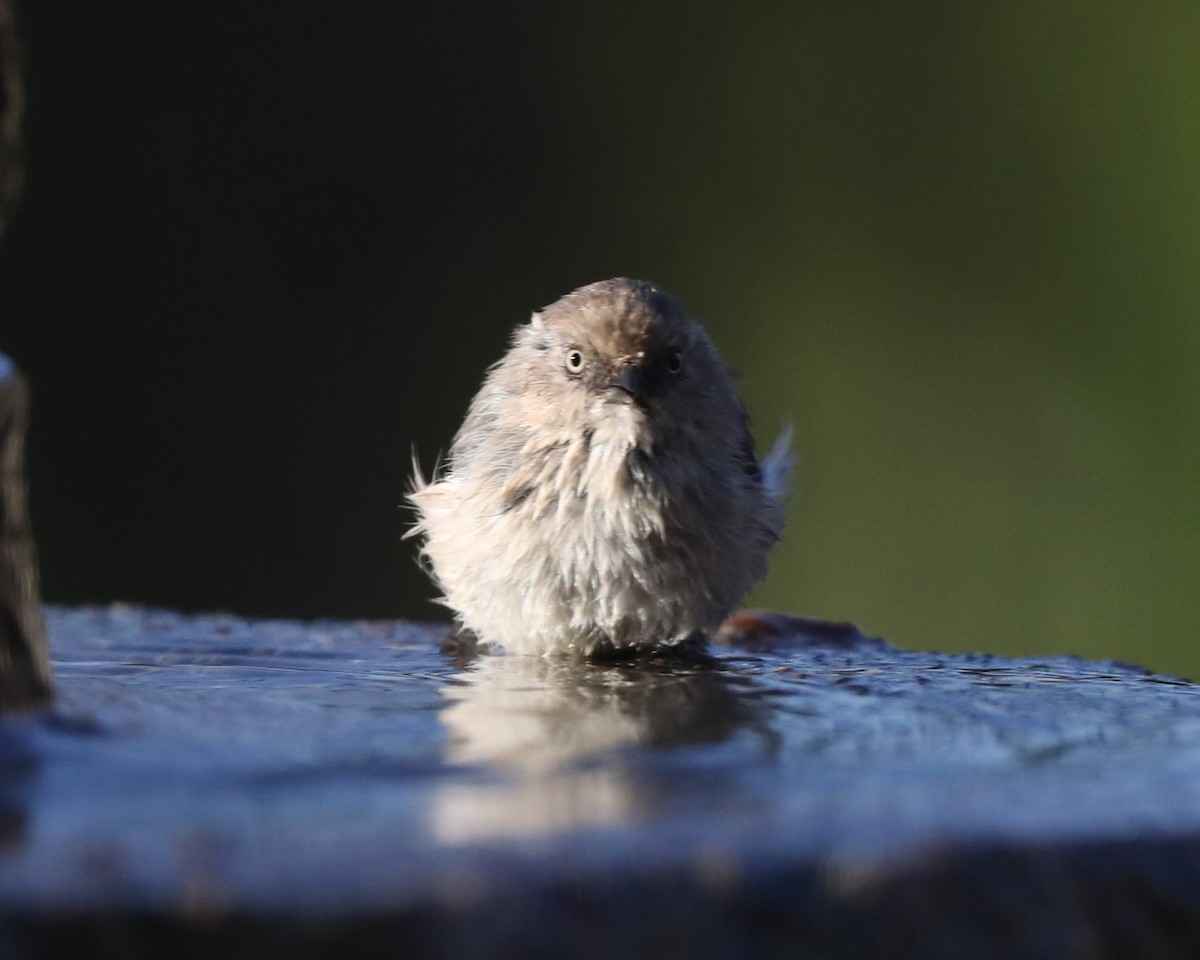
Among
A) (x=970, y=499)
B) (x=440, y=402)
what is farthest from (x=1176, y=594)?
(x=440, y=402)

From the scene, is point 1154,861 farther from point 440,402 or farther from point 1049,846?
point 440,402

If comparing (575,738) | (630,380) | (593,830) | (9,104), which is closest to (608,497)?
(630,380)

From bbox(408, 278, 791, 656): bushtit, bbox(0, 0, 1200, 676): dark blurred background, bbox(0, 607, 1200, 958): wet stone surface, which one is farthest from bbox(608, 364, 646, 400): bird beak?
bbox(0, 0, 1200, 676): dark blurred background

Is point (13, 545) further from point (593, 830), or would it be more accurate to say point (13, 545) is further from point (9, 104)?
point (593, 830)

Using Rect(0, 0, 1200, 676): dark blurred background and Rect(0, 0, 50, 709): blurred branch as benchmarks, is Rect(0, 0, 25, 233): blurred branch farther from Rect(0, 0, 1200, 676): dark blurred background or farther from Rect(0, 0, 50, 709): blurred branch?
Rect(0, 0, 1200, 676): dark blurred background

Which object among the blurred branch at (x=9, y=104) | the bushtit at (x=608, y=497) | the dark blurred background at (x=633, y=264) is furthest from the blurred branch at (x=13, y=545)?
the dark blurred background at (x=633, y=264)

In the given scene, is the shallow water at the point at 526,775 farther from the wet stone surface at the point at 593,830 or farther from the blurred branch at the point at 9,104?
the blurred branch at the point at 9,104
